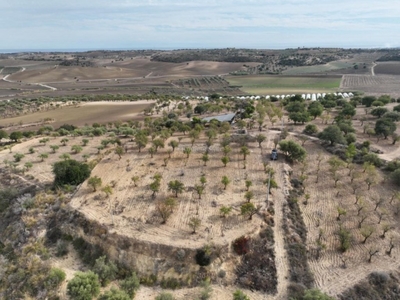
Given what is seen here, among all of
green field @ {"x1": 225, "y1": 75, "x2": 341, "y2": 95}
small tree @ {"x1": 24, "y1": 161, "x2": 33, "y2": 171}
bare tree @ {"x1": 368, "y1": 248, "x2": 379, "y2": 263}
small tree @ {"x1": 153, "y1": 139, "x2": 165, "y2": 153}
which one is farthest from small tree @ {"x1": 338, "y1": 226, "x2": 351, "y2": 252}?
green field @ {"x1": 225, "y1": 75, "x2": 341, "y2": 95}

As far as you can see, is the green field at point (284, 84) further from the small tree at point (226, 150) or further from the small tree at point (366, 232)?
the small tree at point (366, 232)

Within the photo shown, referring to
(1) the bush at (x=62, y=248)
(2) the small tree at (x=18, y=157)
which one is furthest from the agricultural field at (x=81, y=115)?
(1) the bush at (x=62, y=248)

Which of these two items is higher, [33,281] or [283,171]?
[283,171]

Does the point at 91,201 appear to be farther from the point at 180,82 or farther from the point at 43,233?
the point at 180,82

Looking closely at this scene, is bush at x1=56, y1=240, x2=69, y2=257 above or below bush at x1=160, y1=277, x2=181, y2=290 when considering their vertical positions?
above

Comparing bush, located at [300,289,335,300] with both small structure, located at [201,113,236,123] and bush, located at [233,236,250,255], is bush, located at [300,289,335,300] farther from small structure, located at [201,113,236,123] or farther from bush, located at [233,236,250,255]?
small structure, located at [201,113,236,123]

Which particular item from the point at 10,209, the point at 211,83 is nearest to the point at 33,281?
the point at 10,209
